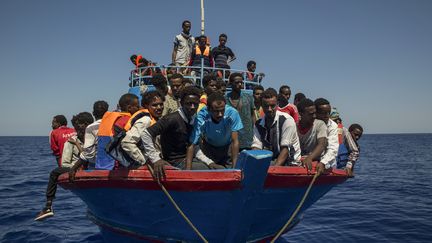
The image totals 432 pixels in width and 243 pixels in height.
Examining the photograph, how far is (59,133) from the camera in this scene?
6.37m

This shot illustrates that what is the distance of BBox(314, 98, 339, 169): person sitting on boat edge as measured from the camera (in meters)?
4.25

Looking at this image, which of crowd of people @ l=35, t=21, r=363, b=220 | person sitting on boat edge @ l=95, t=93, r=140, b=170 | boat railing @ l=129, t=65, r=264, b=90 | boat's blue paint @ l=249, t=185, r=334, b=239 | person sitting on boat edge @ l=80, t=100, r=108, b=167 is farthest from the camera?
boat railing @ l=129, t=65, r=264, b=90

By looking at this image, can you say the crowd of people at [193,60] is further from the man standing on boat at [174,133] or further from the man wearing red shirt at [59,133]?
the man standing on boat at [174,133]

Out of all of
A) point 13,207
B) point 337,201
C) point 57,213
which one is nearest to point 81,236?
point 57,213

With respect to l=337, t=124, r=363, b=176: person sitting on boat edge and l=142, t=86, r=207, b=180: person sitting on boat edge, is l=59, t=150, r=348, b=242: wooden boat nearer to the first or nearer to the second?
l=142, t=86, r=207, b=180: person sitting on boat edge

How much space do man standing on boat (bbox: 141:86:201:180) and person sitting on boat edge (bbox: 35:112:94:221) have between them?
6.84 ft

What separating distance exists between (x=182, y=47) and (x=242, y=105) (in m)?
4.41

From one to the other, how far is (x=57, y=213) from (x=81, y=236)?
11.0ft

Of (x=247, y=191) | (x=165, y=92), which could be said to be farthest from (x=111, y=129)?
(x=247, y=191)

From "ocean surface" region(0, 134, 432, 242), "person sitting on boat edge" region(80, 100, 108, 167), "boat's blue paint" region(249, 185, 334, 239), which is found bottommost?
"ocean surface" region(0, 134, 432, 242)

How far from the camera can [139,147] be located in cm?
390

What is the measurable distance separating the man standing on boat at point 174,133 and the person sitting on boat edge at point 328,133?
186 cm

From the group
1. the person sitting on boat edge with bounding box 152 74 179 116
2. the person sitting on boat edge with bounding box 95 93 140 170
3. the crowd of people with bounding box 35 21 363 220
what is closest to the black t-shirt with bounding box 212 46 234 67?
the person sitting on boat edge with bounding box 152 74 179 116

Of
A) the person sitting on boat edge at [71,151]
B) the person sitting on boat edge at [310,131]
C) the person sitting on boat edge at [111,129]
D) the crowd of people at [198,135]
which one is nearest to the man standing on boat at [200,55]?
the person sitting on boat edge at [71,151]
